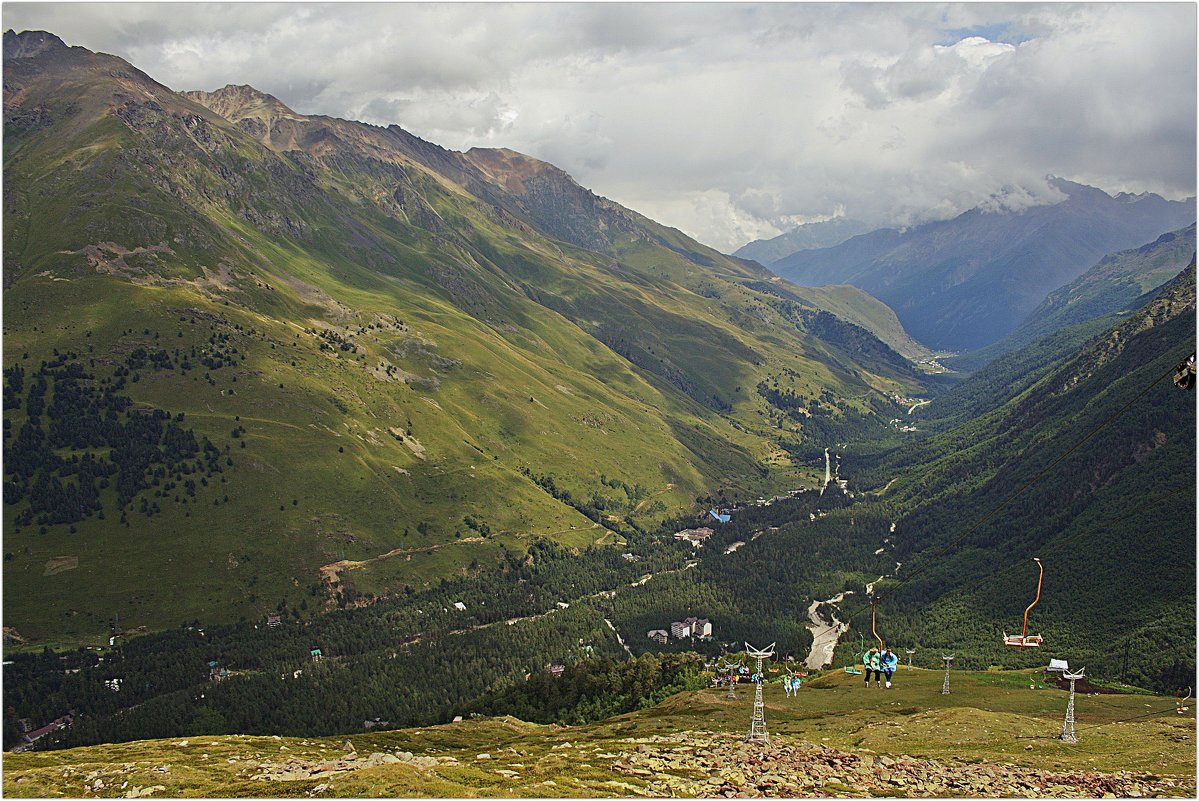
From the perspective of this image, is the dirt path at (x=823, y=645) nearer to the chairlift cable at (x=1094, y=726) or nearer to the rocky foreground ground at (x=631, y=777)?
the chairlift cable at (x=1094, y=726)

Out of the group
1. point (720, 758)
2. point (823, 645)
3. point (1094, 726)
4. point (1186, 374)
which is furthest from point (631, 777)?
point (823, 645)

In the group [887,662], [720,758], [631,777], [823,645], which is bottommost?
[823,645]

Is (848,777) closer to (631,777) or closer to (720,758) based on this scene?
(720,758)

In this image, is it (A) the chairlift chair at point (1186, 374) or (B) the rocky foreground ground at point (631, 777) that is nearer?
(A) the chairlift chair at point (1186, 374)

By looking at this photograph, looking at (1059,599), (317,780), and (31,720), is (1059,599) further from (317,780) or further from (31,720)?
(31,720)

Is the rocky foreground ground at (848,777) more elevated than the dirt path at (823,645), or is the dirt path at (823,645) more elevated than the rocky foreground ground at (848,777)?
the rocky foreground ground at (848,777)

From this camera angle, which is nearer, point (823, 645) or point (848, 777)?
point (848, 777)

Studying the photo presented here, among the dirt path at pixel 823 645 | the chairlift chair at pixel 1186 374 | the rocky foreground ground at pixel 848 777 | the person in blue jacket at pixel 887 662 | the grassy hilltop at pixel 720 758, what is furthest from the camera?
the dirt path at pixel 823 645

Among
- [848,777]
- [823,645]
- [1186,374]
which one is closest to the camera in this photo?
[1186,374]

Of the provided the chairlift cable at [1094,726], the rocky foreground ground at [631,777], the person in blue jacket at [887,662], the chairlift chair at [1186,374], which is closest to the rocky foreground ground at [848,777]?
the rocky foreground ground at [631,777]

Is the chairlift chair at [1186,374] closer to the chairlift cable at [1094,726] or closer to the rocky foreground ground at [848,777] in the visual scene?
the rocky foreground ground at [848,777]

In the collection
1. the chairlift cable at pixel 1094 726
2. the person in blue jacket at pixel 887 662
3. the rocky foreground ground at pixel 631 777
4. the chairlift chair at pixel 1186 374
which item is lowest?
the chairlift cable at pixel 1094 726

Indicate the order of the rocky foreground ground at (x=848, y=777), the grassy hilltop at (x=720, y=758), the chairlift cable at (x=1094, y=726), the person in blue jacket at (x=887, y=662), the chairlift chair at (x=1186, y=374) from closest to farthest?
the chairlift chair at (x=1186, y=374), the rocky foreground ground at (x=848, y=777), the grassy hilltop at (x=720, y=758), the person in blue jacket at (x=887, y=662), the chairlift cable at (x=1094, y=726)
